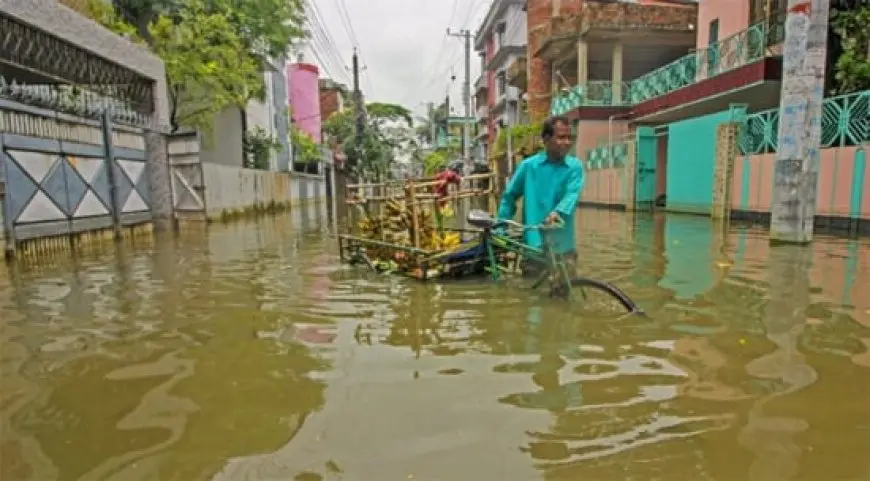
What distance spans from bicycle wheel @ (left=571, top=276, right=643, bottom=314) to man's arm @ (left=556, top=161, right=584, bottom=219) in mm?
→ 596

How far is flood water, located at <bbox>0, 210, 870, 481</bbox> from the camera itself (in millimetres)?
2408

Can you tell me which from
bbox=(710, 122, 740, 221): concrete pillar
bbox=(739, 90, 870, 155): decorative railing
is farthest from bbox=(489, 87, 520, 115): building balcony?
bbox=(739, 90, 870, 155): decorative railing

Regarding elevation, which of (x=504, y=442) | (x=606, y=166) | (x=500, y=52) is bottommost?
(x=504, y=442)

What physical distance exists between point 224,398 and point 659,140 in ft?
64.0

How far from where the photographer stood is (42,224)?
9656 millimetres

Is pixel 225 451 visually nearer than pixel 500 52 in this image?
Yes

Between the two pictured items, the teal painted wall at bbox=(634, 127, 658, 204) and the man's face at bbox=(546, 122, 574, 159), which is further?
the teal painted wall at bbox=(634, 127, 658, 204)

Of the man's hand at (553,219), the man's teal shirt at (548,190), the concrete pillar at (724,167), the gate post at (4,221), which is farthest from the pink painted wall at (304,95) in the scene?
the man's hand at (553,219)

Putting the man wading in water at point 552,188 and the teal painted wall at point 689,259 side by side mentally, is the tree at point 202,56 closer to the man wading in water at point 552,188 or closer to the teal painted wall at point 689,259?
the teal painted wall at point 689,259

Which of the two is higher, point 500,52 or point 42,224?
point 500,52

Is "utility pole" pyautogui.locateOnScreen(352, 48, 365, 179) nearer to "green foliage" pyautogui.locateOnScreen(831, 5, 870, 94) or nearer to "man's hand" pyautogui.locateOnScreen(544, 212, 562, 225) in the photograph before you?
"green foliage" pyautogui.locateOnScreen(831, 5, 870, 94)

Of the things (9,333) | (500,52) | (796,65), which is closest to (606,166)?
(796,65)

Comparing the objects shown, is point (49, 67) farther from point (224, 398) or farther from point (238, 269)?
point (224, 398)

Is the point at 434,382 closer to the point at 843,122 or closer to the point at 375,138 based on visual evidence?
the point at 843,122
